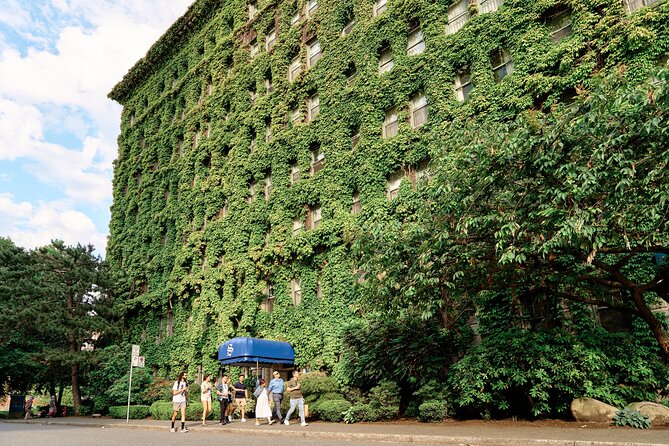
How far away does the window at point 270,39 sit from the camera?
3166 centimetres

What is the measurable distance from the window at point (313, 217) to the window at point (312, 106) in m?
5.17

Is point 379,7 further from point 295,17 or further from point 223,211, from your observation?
point 223,211

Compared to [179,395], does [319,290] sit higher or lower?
higher

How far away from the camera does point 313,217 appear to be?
25.4 metres

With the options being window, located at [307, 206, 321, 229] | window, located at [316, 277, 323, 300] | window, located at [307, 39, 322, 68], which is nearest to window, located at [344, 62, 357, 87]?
window, located at [307, 39, 322, 68]

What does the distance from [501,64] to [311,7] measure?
47.7ft

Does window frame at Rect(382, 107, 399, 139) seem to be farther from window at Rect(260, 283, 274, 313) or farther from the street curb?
the street curb

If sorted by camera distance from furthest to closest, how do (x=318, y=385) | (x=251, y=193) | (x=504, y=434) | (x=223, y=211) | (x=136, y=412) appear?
(x=223, y=211)
(x=251, y=193)
(x=136, y=412)
(x=318, y=385)
(x=504, y=434)

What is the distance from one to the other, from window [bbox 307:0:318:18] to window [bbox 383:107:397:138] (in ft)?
31.9

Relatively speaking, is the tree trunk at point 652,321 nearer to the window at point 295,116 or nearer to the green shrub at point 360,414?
the green shrub at point 360,414

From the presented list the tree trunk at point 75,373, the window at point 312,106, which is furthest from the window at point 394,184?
the tree trunk at point 75,373

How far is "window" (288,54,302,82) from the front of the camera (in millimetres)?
29175

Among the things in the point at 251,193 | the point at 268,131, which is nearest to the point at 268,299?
the point at 251,193

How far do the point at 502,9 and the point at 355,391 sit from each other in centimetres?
1586
